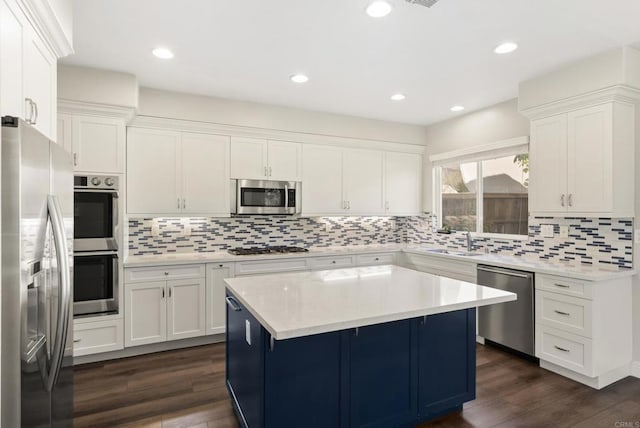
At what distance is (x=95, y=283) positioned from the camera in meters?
3.22

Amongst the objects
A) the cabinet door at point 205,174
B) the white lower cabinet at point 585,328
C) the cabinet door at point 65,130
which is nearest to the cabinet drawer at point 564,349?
the white lower cabinet at point 585,328

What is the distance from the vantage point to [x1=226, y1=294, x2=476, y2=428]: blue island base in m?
1.85

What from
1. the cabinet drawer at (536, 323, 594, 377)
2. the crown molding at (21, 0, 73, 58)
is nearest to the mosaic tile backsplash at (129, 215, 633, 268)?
the cabinet drawer at (536, 323, 594, 377)

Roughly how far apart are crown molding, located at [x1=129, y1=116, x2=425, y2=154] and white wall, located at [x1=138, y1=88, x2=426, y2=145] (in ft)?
0.14

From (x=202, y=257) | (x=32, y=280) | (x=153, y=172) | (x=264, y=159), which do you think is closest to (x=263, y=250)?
(x=202, y=257)

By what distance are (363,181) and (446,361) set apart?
9.67 feet

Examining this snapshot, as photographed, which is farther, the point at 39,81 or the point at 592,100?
the point at 592,100

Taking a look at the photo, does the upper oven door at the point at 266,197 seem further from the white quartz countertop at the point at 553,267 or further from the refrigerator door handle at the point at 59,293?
the refrigerator door handle at the point at 59,293

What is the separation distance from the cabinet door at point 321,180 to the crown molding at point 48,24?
2.83 meters

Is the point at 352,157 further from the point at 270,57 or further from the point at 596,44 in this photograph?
the point at 596,44

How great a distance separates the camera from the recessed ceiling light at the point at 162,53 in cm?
281

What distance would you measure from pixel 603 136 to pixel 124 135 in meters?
4.21

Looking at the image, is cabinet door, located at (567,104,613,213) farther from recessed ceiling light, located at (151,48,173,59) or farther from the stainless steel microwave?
recessed ceiling light, located at (151,48,173,59)

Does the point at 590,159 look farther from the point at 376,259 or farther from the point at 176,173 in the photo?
the point at 176,173
